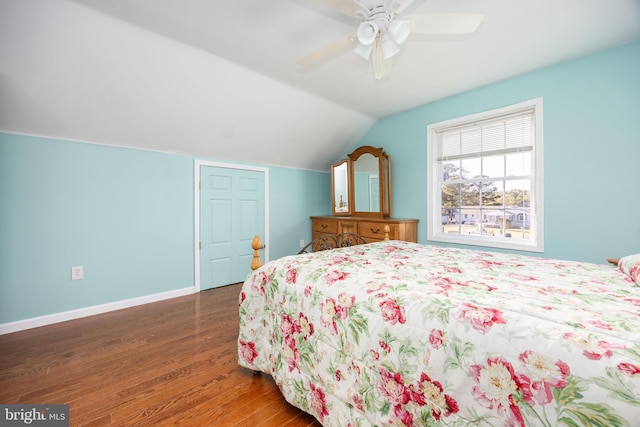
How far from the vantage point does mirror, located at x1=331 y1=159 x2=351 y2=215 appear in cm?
425

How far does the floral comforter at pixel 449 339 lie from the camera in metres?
0.65

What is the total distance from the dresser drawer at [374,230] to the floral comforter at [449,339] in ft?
5.47

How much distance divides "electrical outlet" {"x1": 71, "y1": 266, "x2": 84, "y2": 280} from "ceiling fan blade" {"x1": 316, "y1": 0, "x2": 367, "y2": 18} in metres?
3.17

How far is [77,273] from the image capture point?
8.72ft

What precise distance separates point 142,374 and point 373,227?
108 inches

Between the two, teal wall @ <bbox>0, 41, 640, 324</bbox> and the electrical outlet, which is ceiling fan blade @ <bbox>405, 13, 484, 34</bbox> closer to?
teal wall @ <bbox>0, 41, 640, 324</bbox>

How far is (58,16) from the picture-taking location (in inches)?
71.2

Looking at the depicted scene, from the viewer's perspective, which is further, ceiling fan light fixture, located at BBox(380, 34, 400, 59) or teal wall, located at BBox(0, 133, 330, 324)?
teal wall, located at BBox(0, 133, 330, 324)

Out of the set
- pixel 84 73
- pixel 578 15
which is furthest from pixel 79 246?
pixel 578 15

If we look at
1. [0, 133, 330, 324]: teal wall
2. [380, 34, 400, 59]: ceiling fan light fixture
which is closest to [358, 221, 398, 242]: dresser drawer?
[380, 34, 400, 59]: ceiling fan light fixture

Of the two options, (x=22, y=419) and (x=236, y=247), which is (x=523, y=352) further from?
(x=236, y=247)

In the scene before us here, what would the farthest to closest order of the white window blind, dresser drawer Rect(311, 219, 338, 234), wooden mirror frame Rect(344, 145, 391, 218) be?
dresser drawer Rect(311, 219, 338, 234) < wooden mirror frame Rect(344, 145, 391, 218) < the white window blind

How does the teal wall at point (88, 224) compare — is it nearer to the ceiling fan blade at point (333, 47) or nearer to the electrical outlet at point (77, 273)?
the electrical outlet at point (77, 273)

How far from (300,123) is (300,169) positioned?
1.03 meters
